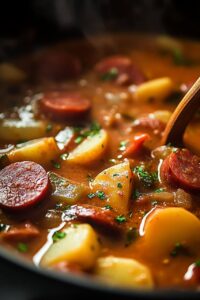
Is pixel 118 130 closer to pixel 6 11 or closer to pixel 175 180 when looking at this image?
pixel 175 180

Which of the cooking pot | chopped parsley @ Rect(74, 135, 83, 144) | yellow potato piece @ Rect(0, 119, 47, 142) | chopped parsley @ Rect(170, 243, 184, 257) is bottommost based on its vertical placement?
chopped parsley @ Rect(170, 243, 184, 257)

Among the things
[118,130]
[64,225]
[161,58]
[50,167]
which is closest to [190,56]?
[161,58]

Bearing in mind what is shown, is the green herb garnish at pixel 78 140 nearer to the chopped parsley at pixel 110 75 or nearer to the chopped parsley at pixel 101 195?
the chopped parsley at pixel 101 195

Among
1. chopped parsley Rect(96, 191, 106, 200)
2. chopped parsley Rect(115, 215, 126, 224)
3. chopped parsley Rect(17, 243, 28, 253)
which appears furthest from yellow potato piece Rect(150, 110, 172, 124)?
chopped parsley Rect(17, 243, 28, 253)

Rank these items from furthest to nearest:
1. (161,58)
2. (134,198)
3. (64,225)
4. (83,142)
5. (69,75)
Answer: (161,58) → (69,75) → (83,142) → (134,198) → (64,225)

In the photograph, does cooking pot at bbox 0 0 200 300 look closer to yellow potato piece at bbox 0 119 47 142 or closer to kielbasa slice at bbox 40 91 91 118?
kielbasa slice at bbox 40 91 91 118

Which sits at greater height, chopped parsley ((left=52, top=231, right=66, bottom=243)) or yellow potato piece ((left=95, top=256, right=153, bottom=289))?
chopped parsley ((left=52, top=231, right=66, bottom=243))

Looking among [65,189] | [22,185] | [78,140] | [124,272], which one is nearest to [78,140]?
[78,140]
